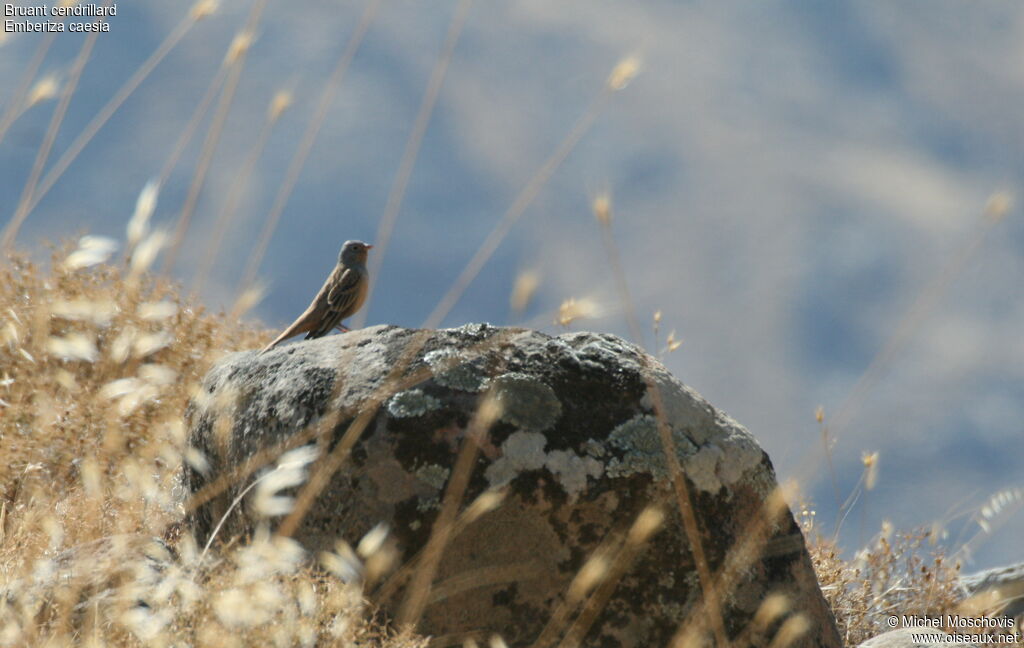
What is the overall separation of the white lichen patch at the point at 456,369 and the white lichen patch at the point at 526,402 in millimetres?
80

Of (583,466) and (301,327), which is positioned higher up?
(301,327)

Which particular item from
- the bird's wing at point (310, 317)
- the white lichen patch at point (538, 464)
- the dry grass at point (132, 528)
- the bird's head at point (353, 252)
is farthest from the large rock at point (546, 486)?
the bird's head at point (353, 252)

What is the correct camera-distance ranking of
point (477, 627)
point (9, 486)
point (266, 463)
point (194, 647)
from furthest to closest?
point (9, 486) < point (266, 463) < point (477, 627) < point (194, 647)

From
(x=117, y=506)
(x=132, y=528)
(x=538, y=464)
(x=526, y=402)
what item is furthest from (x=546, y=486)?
(x=117, y=506)

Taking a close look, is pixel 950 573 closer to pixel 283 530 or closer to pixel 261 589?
pixel 283 530

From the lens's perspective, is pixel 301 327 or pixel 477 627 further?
pixel 301 327

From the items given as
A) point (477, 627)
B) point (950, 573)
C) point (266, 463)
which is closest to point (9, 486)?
point (266, 463)

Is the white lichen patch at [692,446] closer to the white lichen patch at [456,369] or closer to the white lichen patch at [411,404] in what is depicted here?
the white lichen patch at [456,369]

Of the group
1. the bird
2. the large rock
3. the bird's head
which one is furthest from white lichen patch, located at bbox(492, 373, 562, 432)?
the bird's head

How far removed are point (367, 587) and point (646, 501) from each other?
1.13 meters

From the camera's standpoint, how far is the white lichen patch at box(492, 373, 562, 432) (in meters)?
3.78

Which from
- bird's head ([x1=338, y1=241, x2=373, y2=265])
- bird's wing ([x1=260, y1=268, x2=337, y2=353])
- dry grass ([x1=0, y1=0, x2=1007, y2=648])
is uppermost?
bird's head ([x1=338, y1=241, x2=373, y2=265])

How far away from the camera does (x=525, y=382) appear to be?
3883 millimetres

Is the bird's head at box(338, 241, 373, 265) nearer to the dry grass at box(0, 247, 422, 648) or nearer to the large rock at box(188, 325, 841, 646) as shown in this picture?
the dry grass at box(0, 247, 422, 648)
